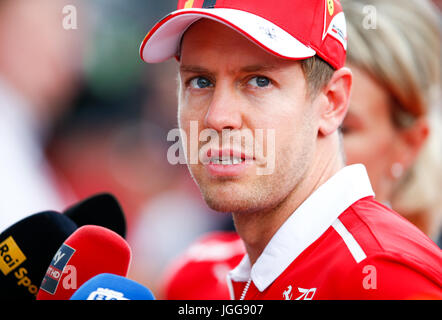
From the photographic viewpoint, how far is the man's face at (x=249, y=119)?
59.1 inches

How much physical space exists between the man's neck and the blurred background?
192cm

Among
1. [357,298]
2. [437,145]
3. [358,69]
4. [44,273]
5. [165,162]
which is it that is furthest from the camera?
[165,162]

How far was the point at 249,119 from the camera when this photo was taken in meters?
1.50

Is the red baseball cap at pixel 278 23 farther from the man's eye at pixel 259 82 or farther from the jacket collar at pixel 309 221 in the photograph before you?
the jacket collar at pixel 309 221

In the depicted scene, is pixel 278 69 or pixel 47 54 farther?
pixel 47 54

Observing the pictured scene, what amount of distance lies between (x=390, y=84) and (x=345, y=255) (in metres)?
1.67

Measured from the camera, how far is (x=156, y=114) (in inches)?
188

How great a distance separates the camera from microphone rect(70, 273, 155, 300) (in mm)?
1087

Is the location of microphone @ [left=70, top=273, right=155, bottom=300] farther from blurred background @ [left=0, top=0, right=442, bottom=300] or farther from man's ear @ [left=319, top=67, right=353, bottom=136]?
blurred background @ [left=0, top=0, right=442, bottom=300]

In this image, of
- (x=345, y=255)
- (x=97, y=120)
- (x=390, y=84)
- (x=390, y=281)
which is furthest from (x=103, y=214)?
(x=97, y=120)

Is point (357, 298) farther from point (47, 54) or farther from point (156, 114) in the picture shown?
point (156, 114)

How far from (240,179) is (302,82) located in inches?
11.7

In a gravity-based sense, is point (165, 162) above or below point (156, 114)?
below

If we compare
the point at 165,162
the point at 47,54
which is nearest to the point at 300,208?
the point at 47,54
